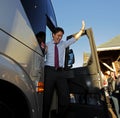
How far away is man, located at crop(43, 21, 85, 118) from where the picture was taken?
3971mm

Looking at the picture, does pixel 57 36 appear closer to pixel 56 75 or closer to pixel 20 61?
pixel 56 75

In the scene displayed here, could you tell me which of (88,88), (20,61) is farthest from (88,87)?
(20,61)

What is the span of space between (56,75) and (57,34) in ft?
2.10

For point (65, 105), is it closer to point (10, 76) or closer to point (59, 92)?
point (59, 92)

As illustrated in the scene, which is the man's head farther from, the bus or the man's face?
the bus

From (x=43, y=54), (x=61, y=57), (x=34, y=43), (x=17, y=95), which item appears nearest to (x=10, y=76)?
(x=17, y=95)

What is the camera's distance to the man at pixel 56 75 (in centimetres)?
397

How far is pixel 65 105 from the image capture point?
4105mm

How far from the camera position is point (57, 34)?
441cm

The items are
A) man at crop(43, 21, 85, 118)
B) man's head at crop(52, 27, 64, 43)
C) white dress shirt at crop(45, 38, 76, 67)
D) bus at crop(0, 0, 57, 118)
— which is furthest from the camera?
man's head at crop(52, 27, 64, 43)

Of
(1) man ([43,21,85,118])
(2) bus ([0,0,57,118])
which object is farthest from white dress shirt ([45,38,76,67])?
(2) bus ([0,0,57,118])

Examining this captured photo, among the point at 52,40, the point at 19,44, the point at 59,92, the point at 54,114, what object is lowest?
the point at 54,114

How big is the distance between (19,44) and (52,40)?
54.8 inches

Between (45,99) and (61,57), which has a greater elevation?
(61,57)
